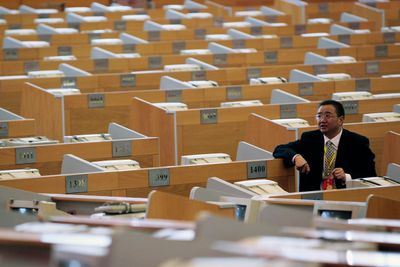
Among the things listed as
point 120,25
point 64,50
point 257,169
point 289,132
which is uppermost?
point 120,25

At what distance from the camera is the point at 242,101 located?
26.6 feet

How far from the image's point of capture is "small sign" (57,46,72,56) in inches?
417

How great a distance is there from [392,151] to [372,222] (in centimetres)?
322

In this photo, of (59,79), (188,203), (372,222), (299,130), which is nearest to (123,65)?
(59,79)

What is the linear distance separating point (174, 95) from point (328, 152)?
2.41 m

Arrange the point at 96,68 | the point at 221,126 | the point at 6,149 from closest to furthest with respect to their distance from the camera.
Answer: the point at 6,149 < the point at 221,126 < the point at 96,68

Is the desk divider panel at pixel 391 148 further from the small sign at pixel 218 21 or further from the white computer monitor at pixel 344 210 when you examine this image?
the small sign at pixel 218 21

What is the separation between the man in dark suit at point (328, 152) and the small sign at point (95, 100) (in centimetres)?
229

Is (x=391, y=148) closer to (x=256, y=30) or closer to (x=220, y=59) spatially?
(x=220, y=59)

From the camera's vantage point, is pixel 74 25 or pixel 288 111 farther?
pixel 74 25

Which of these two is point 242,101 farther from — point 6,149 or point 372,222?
point 372,222

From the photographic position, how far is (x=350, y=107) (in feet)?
25.0

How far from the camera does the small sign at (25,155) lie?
20.1 feet

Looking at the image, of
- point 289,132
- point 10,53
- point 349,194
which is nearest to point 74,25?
point 10,53
